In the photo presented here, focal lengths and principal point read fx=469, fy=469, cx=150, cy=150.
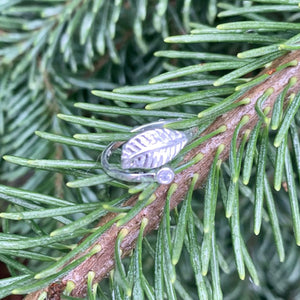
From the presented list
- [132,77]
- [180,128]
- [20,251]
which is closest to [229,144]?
[180,128]

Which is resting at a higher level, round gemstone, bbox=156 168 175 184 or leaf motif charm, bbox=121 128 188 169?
leaf motif charm, bbox=121 128 188 169

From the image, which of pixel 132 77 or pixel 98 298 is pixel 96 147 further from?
pixel 132 77

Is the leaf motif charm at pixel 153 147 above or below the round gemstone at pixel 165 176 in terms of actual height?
above
